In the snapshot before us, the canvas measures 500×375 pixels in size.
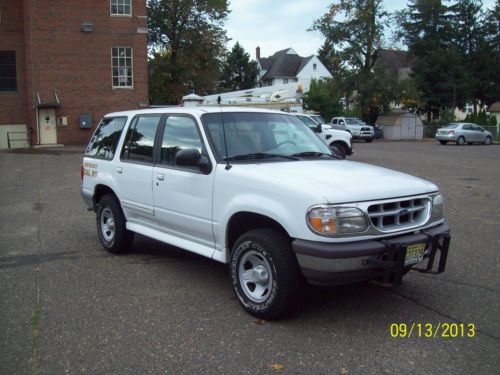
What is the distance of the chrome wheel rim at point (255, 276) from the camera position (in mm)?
4547

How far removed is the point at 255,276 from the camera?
4.61 m

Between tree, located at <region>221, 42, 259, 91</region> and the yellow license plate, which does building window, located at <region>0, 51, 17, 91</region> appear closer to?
the yellow license plate

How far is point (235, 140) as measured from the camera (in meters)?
5.34

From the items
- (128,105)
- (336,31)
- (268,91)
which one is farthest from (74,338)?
(336,31)

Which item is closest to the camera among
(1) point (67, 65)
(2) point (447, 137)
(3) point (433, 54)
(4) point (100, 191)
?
(4) point (100, 191)

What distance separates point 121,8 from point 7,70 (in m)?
7.66

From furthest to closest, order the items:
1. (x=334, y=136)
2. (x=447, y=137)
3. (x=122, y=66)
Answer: (x=447, y=137) → (x=122, y=66) → (x=334, y=136)

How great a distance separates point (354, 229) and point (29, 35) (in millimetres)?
29826

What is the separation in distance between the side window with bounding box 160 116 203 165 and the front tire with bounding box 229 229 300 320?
122 cm

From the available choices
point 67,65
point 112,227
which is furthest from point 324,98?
point 112,227

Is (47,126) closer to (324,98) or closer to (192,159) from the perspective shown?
(324,98)

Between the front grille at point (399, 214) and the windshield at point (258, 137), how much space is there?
4.09ft

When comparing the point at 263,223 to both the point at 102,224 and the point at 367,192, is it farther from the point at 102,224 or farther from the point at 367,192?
the point at 102,224

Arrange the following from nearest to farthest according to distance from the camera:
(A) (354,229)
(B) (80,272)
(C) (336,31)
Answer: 1. (A) (354,229)
2. (B) (80,272)
3. (C) (336,31)
